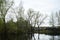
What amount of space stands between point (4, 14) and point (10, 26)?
5606mm

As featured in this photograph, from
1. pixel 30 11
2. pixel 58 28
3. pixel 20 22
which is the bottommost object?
pixel 58 28

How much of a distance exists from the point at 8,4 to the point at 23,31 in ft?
54.1

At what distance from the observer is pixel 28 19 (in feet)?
184

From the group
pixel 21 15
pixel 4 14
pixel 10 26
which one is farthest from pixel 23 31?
pixel 4 14

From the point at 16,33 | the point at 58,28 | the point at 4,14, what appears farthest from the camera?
the point at 58,28

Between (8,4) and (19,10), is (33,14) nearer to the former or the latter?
(19,10)

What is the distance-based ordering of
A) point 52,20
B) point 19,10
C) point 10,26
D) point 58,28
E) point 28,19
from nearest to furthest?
1. point 10,26
2. point 19,10
3. point 28,19
4. point 52,20
5. point 58,28

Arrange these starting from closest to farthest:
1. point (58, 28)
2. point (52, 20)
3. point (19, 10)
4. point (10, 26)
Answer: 1. point (10, 26)
2. point (19, 10)
3. point (52, 20)
4. point (58, 28)

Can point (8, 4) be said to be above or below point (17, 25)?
above

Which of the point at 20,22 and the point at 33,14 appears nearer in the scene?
the point at 20,22

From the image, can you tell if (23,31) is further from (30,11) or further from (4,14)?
(4,14)

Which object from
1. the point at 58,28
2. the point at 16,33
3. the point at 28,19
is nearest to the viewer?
the point at 16,33

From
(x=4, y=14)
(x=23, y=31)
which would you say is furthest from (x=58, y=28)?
(x=4, y=14)

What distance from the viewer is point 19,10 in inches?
1906
